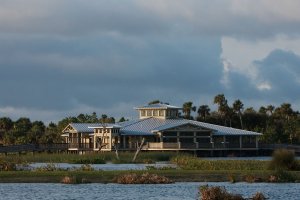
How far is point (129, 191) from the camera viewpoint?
56125 mm

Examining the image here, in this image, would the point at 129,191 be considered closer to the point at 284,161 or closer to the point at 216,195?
the point at 216,195

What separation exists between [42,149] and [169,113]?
951 inches

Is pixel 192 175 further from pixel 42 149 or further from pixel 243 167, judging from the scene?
pixel 42 149

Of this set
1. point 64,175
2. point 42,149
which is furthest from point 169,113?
point 64,175

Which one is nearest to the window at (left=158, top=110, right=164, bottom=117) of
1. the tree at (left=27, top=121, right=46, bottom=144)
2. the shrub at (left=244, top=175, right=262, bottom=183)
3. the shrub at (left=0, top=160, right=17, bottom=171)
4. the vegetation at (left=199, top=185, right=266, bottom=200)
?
the tree at (left=27, top=121, right=46, bottom=144)

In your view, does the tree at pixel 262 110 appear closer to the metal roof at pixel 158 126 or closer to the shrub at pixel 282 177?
the metal roof at pixel 158 126

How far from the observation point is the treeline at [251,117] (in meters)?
160

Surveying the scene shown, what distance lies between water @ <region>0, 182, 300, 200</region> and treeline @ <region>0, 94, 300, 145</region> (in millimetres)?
89562

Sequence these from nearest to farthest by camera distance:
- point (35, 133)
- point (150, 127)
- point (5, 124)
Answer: point (150, 127)
point (35, 133)
point (5, 124)

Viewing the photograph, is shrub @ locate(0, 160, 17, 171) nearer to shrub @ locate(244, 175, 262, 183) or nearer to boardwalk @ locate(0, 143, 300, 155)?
shrub @ locate(244, 175, 262, 183)

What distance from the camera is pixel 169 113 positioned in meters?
148

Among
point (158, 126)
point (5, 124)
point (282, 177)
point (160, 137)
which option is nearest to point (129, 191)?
point (282, 177)

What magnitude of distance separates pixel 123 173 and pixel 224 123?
11046cm

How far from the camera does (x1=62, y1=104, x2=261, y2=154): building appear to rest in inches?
5320
